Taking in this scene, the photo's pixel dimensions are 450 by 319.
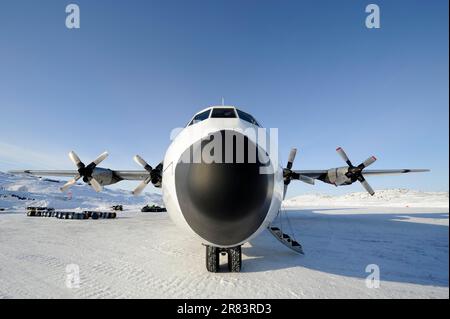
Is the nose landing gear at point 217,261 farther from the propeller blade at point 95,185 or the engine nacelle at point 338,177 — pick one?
the engine nacelle at point 338,177

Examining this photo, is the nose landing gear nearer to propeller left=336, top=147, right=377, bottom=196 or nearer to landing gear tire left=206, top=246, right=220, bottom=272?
landing gear tire left=206, top=246, right=220, bottom=272

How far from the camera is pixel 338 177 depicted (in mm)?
15344

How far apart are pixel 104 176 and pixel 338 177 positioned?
601 inches

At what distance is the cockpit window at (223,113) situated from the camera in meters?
5.91

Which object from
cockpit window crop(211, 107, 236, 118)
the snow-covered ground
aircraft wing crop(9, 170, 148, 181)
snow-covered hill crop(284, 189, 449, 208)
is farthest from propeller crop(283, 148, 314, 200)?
snow-covered hill crop(284, 189, 449, 208)

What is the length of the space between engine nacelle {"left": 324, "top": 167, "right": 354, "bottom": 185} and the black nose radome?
12.7 meters

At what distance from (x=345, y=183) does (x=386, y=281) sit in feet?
35.4

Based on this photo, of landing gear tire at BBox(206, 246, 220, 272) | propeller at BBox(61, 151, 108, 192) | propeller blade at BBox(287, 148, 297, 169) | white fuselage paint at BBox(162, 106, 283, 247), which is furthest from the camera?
propeller blade at BBox(287, 148, 297, 169)

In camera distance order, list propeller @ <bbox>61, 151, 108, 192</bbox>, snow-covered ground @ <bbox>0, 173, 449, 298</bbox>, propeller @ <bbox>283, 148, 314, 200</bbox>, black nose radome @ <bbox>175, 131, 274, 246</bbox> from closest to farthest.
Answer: black nose radome @ <bbox>175, 131, 274, 246</bbox> → snow-covered ground @ <bbox>0, 173, 449, 298</bbox> → propeller @ <bbox>283, 148, 314, 200</bbox> → propeller @ <bbox>61, 151, 108, 192</bbox>

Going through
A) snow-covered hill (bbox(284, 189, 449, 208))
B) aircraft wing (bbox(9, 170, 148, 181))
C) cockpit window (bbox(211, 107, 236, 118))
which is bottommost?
snow-covered hill (bbox(284, 189, 449, 208))

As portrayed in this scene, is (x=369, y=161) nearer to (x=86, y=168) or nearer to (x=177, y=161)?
(x=177, y=161)

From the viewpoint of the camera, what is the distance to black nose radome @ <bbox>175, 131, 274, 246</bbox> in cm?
373

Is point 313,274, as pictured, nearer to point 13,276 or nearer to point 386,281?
point 386,281
